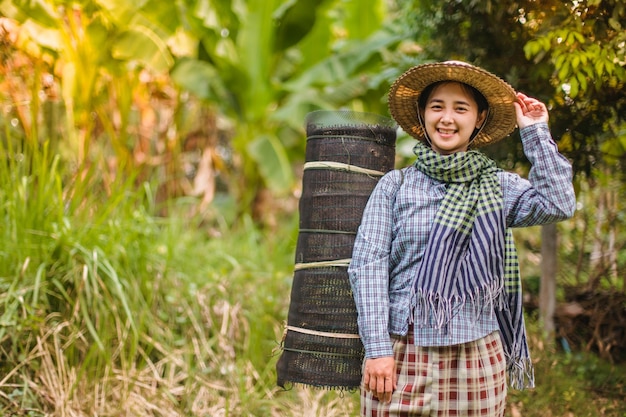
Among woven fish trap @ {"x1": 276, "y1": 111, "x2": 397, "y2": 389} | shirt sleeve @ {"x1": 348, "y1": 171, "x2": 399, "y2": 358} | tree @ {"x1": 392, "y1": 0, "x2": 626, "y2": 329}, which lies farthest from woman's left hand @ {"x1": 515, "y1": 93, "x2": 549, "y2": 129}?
tree @ {"x1": 392, "y1": 0, "x2": 626, "y2": 329}

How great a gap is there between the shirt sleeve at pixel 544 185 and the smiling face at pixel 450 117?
0.61 feet

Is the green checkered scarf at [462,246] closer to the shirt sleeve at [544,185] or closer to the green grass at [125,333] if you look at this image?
the shirt sleeve at [544,185]

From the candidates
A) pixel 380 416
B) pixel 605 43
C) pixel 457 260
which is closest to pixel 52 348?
pixel 380 416

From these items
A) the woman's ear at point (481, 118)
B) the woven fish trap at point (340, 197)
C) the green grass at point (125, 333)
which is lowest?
the green grass at point (125, 333)

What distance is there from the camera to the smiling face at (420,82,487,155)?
224 cm

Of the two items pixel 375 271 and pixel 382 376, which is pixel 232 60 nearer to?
pixel 375 271

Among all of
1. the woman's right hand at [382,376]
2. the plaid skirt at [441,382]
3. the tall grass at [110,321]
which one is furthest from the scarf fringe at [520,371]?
the tall grass at [110,321]

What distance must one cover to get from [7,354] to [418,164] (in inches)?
98.2

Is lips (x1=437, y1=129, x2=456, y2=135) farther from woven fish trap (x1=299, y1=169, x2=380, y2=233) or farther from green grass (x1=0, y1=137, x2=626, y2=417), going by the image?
green grass (x1=0, y1=137, x2=626, y2=417)

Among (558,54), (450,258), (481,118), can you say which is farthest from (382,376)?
(558,54)

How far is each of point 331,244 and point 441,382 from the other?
2.25 ft

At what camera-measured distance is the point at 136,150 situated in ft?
25.8

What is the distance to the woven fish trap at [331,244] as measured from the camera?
251 cm

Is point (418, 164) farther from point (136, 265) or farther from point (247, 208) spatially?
point (247, 208)
